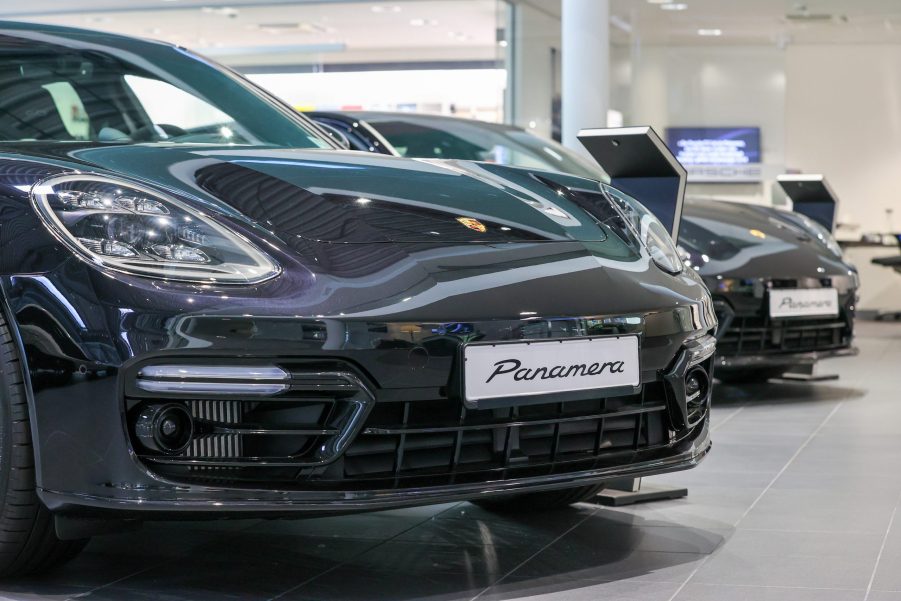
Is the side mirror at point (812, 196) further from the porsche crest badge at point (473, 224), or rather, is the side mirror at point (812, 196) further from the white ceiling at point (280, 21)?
the white ceiling at point (280, 21)

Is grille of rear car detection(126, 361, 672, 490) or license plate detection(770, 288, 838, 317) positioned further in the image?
license plate detection(770, 288, 838, 317)

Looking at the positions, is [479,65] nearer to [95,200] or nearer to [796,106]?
[796,106]

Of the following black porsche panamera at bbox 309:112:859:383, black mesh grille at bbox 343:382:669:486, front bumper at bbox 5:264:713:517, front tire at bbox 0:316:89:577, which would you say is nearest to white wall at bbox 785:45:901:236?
black porsche panamera at bbox 309:112:859:383

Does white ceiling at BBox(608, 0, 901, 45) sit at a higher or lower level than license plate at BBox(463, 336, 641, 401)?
higher

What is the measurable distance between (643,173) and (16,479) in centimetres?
194

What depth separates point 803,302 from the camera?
525cm

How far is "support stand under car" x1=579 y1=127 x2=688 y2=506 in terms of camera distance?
332cm

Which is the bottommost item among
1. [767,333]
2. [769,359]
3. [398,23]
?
[769,359]

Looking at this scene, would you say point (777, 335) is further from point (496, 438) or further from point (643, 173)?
point (496, 438)

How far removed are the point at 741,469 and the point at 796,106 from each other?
1074 cm

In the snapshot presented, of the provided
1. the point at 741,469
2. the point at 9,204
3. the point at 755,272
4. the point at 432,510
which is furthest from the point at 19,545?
the point at 755,272

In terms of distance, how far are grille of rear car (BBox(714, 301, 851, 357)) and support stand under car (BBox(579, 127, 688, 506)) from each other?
1616 mm

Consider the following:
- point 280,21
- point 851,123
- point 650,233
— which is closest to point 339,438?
point 650,233

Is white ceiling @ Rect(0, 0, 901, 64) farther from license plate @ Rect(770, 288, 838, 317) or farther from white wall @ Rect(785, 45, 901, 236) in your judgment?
license plate @ Rect(770, 288, 838, 317)
